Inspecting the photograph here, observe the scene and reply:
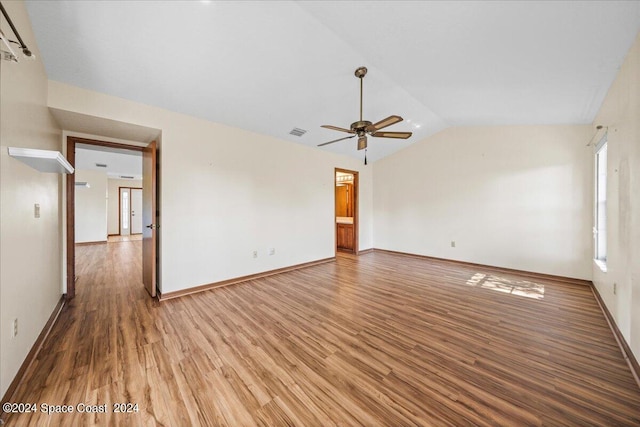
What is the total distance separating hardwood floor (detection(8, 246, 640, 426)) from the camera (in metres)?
1.47

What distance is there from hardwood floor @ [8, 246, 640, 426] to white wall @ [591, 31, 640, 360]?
0.32 metres

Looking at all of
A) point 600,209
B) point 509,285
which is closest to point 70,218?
point 509,285

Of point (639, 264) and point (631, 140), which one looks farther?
point (631, 140)

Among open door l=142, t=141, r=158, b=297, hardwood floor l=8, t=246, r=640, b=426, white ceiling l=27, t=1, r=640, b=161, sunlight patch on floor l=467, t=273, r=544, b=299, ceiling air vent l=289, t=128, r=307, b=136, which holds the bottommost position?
hardwood floor l=8, t=246, r=640, b=426

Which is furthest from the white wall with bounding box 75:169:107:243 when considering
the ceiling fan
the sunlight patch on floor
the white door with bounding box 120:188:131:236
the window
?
the window

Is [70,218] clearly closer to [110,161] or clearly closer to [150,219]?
[150,219]

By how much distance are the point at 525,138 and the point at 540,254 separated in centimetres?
216

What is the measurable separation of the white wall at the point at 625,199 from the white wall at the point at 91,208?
38.5 feet

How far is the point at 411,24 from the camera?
2201 millimetres

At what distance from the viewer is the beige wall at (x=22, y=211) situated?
4.87 feet

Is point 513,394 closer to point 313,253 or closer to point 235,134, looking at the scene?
point 313,253

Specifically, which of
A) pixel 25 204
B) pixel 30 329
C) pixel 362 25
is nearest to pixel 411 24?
pixel 362 25

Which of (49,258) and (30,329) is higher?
(49,258)

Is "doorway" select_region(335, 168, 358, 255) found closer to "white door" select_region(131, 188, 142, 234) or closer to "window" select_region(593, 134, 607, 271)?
"window" select_region(593, 134, 607, 271)
